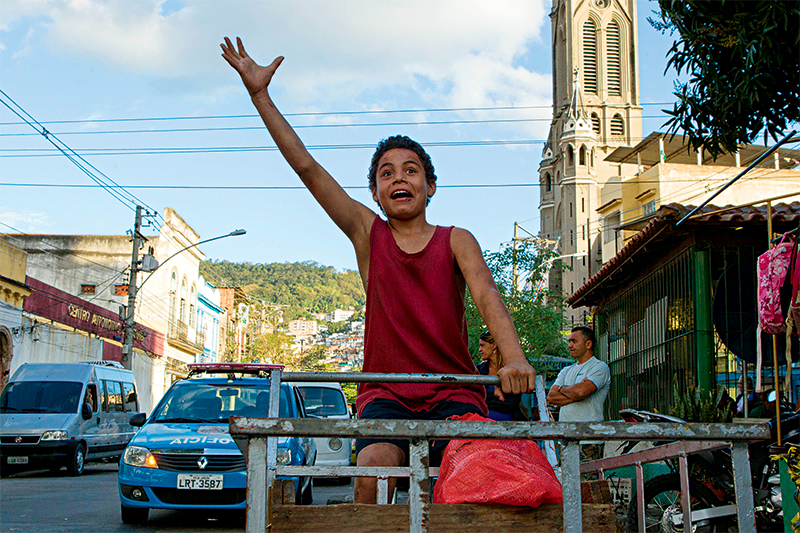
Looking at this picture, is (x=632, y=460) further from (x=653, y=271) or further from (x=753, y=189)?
(x=753, y=189)

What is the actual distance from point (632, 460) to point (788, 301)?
3.66m

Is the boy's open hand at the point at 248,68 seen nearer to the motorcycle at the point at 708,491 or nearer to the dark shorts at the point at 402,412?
the dark shorts at the point at 402,412

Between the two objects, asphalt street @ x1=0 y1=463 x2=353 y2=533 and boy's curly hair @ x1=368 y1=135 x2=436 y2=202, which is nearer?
boy's curly hair @ x1=368 y1=135 x2=436 y2=202

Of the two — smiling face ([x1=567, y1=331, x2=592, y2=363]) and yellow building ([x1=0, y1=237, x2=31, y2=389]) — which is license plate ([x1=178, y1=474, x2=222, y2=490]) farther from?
yellow building ([x1=0, y1=237, x2=31, y2=389])

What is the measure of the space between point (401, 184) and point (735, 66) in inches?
158

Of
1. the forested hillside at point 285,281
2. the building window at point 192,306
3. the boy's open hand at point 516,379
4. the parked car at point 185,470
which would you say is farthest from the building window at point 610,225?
the forested hillside at point 285,281

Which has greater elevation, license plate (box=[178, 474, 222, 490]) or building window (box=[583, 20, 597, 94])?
building window (box=[583, 20, 597, 94])

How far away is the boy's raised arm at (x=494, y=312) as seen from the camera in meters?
2.47

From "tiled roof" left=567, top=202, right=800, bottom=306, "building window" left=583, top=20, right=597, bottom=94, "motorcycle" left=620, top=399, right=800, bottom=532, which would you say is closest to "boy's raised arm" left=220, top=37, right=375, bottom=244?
"motorcycle" left=620, top=399, right=800, bottom=532

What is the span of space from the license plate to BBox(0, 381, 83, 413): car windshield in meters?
9.14

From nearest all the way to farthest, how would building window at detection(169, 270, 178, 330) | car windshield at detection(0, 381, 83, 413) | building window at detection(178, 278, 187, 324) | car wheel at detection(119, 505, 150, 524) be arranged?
1. car wheel at detection(119, 505, 150, 524)
2. car windshield at detection(0, 381, 83, 413)
3. building window at detection(169, 270, 178, 330)
4. building window at detection(178, 278, 187, 324)

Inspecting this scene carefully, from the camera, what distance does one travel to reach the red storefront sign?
86.3ft

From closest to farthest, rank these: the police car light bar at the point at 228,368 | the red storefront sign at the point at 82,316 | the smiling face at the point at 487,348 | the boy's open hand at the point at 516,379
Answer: the boy's open hand at the point at 516,379, the smiling face at the point at 487,348, the police car light bar at the point at 228,368, the red storefront sign at the point at 82,316

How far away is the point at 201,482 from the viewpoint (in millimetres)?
8406
